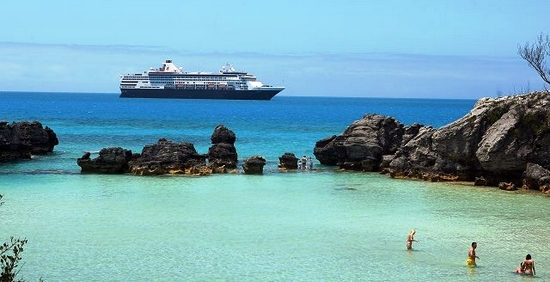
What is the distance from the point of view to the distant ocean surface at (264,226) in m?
22.9

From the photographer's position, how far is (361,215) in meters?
32.3

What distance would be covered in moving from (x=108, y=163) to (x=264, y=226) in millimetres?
18232

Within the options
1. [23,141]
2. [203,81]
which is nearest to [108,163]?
[23,141]

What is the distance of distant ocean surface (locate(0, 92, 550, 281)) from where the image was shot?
22.9 m

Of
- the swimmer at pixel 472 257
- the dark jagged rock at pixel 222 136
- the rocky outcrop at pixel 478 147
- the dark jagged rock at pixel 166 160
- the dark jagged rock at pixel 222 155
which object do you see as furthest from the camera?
the dark jagged rock at pixel 222 136

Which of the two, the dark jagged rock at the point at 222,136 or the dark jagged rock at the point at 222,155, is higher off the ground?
the dark jagged rock at the point at 222,136

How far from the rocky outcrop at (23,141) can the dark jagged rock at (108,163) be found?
8565 millimetres

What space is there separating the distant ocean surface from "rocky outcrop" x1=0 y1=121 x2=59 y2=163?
537 cm

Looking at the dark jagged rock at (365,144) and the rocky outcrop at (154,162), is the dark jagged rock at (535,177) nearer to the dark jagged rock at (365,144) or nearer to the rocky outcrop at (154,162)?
the dark jagged rock at (365,144)

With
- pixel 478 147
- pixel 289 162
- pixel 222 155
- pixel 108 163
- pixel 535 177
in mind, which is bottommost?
pixel 289 162

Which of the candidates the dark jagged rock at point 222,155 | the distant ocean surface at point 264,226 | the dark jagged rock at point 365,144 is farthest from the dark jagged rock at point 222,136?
the dark jagged rock at point 365,144

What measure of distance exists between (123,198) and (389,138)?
68.0 feet

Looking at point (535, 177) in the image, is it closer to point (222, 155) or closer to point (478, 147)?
point (478, 147)

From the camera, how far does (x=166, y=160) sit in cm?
4541
